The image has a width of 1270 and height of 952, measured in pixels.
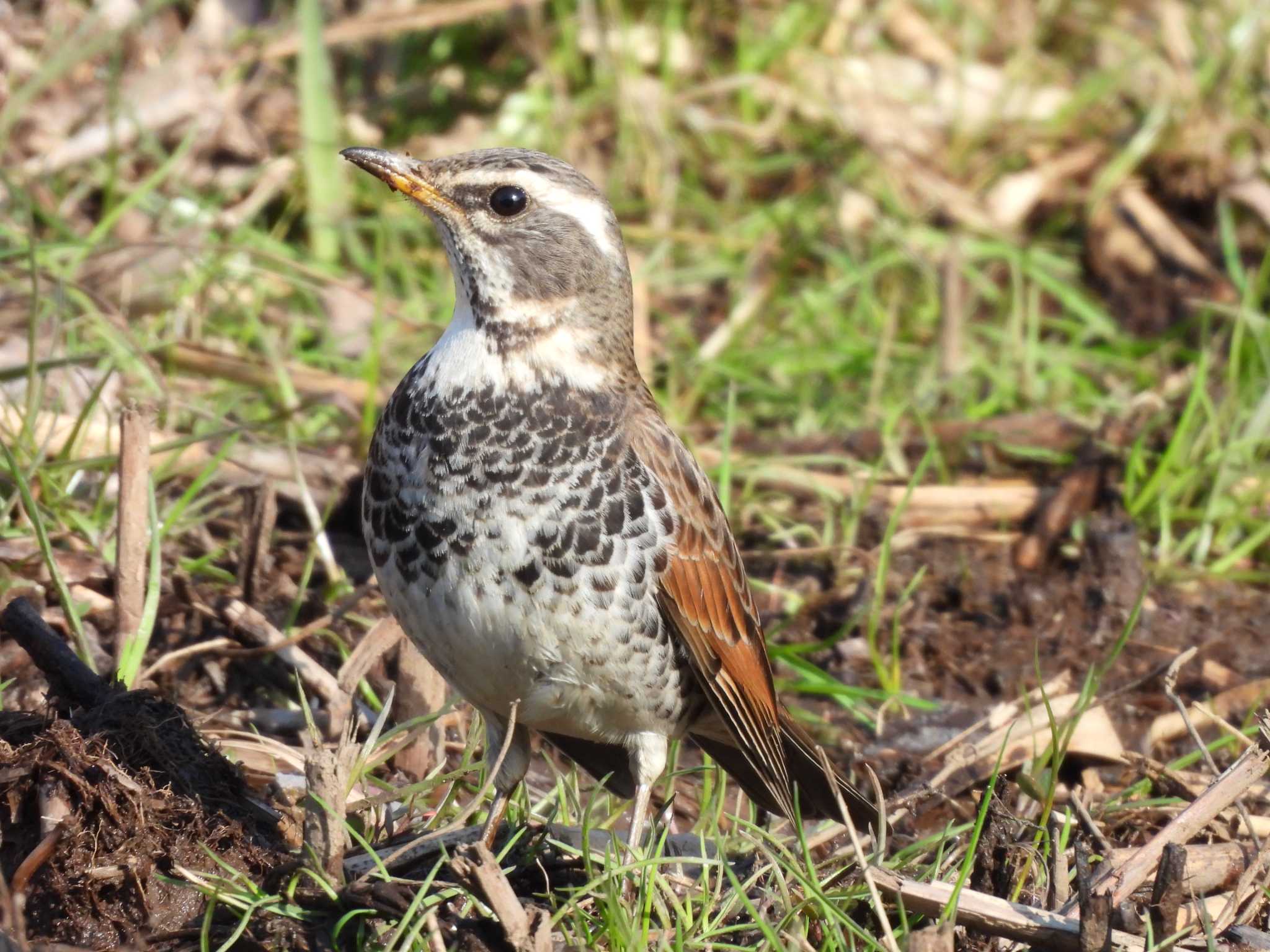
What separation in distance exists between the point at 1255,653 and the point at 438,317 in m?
3.87

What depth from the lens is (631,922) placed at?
397 centimetres

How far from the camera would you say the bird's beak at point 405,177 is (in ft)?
15.2

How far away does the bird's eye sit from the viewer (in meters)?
4.65

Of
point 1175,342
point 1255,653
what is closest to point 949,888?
point 1255,653

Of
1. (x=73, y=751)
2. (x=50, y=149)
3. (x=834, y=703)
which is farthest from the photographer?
(x=50, y=149)

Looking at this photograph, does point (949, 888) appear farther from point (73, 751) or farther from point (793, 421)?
point (793, 421)

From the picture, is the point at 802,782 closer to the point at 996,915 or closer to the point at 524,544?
the point at 996,915

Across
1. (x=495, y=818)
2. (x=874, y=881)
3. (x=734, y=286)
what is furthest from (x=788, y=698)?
(x=734, y=286)

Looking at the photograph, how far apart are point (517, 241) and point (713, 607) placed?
116cm

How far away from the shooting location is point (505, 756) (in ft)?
15.1

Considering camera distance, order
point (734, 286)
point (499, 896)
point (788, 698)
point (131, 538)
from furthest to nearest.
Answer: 1. point (734, 286)
2. point (788, 698)
3. point (131, 538)
4. point (499, 896)

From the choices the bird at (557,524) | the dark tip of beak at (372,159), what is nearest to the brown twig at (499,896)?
the bird at (557,524)

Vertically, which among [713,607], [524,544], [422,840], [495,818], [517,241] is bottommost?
[495,818]

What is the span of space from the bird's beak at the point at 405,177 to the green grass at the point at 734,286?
54.4 inches
